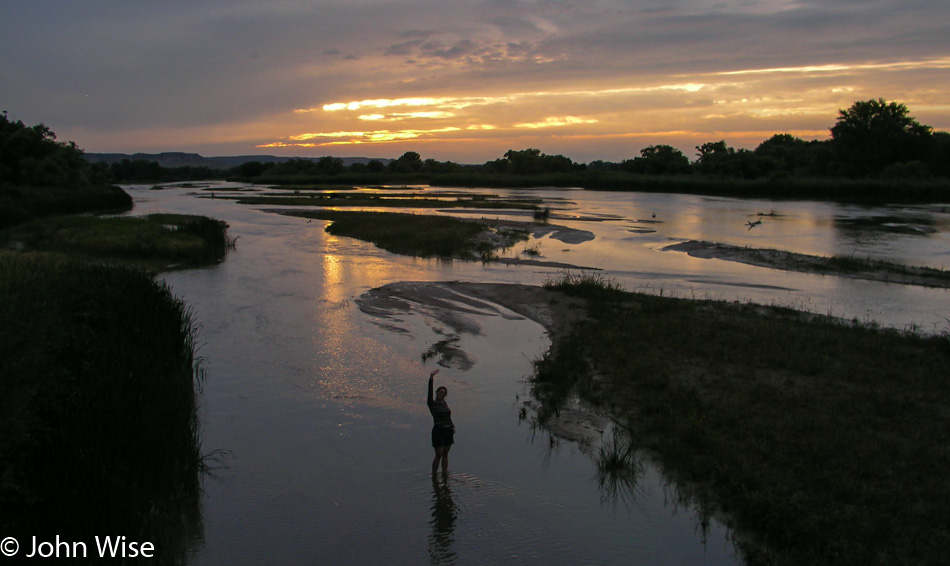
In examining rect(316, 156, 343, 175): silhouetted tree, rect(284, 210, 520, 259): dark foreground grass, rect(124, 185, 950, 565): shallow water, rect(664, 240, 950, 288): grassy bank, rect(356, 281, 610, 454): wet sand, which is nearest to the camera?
rect(124, 185, 950, 565): shallow water

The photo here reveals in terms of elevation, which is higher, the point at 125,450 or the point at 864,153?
the point at 864,153

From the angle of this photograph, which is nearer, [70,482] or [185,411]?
[70,482]

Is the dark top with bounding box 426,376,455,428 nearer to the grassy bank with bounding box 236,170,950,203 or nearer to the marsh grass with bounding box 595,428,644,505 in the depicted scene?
the marsh grass with bounding box 595,428,644,505

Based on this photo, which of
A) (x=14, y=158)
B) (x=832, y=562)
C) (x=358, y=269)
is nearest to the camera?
(x=832, y=562)

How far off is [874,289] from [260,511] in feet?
78.8

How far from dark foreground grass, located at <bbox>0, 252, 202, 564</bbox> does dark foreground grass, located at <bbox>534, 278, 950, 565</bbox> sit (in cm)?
660

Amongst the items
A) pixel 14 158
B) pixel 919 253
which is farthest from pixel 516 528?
pixel 14 158

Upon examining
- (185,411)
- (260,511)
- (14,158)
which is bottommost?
(260,511)

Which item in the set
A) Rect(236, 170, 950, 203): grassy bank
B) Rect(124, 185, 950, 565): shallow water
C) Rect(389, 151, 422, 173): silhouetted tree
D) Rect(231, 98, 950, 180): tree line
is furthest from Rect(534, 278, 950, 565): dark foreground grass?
Rect(389, 151, 422, 173): silhouetted tree

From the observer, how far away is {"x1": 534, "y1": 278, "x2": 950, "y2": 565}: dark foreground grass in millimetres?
7453

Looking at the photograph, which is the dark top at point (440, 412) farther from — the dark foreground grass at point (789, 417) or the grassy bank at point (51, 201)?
the grassy bank at point (51, 201)

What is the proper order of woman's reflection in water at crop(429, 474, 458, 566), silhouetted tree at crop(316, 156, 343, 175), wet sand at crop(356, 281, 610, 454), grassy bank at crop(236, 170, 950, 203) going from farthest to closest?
1. silhouetted tree at crop(316, 156, 343, 175)
2. grassy bank at crop(236, 170, 950, 203)
3. wet sand at crop(356, 281, 610, 454)
4. woman's reflection in water at crop(429, 474, 458, 566)

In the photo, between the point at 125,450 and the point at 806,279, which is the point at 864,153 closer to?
the point at 806,279

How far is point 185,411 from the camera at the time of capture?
9938mm
